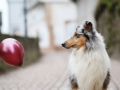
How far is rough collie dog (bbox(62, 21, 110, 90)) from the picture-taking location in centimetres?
551

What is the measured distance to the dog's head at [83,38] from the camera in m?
5.49

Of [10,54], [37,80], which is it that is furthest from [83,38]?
[37,80]

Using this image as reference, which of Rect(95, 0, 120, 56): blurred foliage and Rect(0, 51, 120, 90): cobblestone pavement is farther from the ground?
Rect(95, 0, 120, 56): blurred foliage

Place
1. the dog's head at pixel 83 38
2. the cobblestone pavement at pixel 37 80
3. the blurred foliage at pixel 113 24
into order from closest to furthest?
the dog's head at pixel 83 38
the cobblestone pavement at pixel 37 80
the blurred foliage at pixel 113 24

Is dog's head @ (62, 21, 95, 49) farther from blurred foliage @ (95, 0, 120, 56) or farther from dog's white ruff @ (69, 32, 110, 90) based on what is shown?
blurred foliage @ (95, 0, 120, 56)

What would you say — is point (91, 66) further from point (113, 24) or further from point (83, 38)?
point (113, 24)

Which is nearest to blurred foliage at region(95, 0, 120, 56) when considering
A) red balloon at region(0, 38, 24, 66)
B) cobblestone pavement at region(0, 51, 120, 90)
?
cobblestone pavement at region(0, 51, 120, 90)

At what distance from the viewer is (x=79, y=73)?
18.6ft

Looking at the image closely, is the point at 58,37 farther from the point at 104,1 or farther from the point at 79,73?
the point at 79,73

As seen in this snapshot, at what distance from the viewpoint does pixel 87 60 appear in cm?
558

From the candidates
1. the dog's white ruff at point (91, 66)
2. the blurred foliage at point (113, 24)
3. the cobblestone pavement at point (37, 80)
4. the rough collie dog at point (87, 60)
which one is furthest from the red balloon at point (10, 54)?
the blurred foliage at point (113, 24)

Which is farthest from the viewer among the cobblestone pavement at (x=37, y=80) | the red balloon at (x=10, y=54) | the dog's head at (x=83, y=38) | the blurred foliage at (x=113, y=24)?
the blurred foliage at (x=113, y=24)

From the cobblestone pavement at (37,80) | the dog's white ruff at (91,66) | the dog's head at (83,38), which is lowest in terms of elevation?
the cobblestone pavement at (37,80)

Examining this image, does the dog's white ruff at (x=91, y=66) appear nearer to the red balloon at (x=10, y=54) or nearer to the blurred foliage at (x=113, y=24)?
the red balloon at (x=10, y=54)
